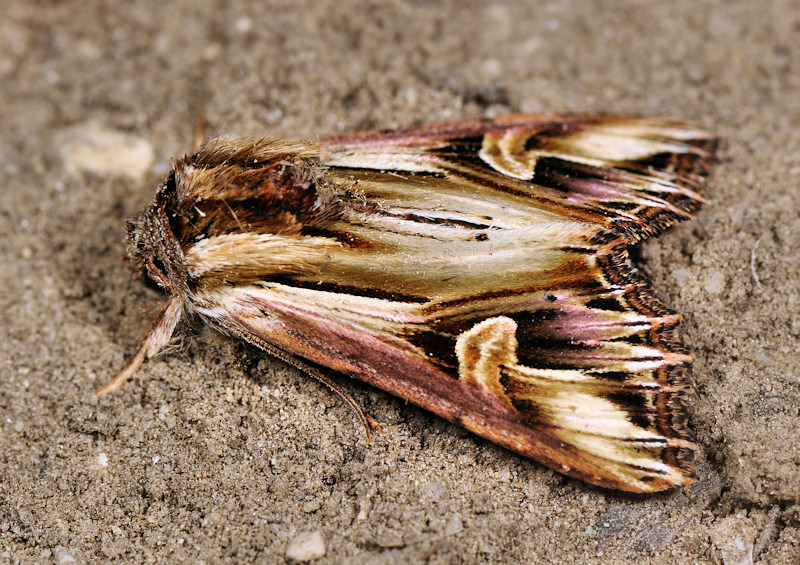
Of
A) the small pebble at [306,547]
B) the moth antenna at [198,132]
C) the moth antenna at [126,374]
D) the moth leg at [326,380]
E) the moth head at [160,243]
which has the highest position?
the moth antenna at [198,132]

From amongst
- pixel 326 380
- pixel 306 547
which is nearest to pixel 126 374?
pixel 326 380

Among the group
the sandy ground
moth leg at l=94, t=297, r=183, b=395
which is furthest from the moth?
the sandy ground

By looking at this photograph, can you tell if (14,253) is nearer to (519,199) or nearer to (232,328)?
(232,328)

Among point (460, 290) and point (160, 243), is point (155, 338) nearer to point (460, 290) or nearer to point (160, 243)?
point (160, 243)

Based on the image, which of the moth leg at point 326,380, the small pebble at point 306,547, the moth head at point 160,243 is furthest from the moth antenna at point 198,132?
the small pebble at point 306,547

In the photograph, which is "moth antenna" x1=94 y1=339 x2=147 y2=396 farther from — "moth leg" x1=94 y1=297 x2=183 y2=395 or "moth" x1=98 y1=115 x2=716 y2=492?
"moth" x1=98 y1=115 x2=716 y2=492

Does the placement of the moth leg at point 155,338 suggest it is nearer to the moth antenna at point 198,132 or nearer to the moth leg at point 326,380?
the moth leg at point 326,380
